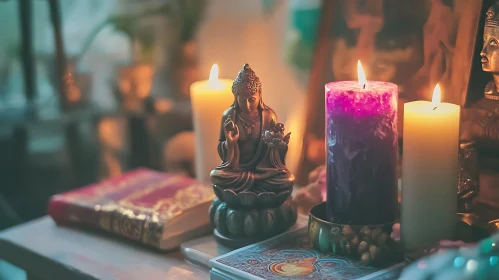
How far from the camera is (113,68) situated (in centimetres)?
136

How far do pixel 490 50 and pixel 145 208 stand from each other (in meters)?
0.52

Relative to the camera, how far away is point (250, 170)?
771 mm

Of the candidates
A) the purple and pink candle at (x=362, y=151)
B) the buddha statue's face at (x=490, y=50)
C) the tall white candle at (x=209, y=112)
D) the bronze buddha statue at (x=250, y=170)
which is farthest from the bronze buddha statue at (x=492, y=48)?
the tall white candle at (x=209, y=112)

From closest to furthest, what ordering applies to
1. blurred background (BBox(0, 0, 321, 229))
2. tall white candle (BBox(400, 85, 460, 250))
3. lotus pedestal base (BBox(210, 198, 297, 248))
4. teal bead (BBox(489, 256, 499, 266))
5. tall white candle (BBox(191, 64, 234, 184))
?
teal bead (BBox(489, 256, 499, 266)) < tall white candle (BBox(400, 85, 460, 250)) < lotus pedestal base (BBox(210, 198, 297, 248)) < tall white candle (BBox(191, 64, 234, 184)) < blurred background (BBox(0, 0, 321, 229))

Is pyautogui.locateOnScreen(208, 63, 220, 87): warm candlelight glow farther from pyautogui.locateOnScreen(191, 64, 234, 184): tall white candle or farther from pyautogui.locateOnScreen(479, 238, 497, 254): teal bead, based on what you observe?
pyautogui.locateOnScreen(479, 238, 497, 254): teal bead

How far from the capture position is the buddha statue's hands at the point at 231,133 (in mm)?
763

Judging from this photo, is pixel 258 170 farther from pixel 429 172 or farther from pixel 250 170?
pixel 429 172

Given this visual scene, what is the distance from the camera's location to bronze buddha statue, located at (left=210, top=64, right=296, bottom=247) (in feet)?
2.49

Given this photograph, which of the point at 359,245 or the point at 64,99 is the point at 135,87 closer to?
the point at 64,99

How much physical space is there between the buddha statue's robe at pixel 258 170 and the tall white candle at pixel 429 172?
151 millimetres

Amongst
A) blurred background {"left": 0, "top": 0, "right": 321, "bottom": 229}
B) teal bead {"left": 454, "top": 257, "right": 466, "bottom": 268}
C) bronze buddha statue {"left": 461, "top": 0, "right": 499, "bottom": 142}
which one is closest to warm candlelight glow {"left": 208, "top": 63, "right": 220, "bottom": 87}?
blurred background {"left": 0, "top": 0, "right": 321, "bottom": 229}

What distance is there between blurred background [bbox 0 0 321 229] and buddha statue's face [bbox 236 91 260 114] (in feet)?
0.74

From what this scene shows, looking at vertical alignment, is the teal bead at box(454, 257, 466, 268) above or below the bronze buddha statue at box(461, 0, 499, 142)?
below

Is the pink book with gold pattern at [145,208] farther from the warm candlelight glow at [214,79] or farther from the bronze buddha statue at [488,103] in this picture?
the bronze buddha statue at [488,103]
